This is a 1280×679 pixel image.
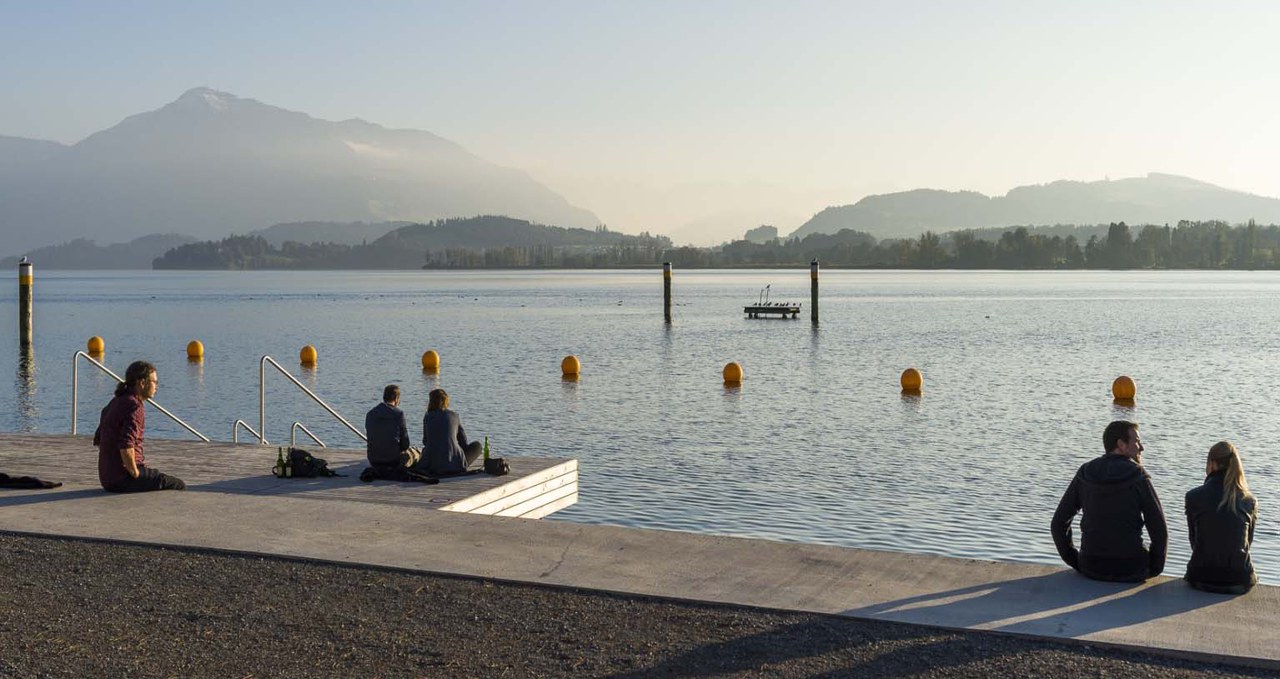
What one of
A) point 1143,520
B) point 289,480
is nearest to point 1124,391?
point 289,480

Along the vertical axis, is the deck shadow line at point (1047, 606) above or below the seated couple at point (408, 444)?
below

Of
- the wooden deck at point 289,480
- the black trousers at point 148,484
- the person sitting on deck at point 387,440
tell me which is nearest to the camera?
the black trousers at point 148,484


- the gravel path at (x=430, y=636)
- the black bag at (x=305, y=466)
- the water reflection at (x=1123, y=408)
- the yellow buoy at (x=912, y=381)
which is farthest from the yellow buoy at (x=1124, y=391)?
the gravel path at (x=430, y=636)

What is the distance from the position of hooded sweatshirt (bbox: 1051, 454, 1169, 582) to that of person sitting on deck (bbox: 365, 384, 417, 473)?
758 centimetres

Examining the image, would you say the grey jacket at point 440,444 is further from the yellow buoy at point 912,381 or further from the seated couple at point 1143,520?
the yellow buoy at point 912,381

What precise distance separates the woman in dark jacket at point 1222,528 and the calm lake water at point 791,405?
6025 mm

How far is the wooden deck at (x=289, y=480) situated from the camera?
543 inches

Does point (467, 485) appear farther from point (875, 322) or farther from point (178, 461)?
point (875, 322)

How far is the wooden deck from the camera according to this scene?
45.3 feet

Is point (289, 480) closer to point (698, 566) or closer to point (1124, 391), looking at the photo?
point (698, 566)

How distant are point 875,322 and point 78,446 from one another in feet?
259

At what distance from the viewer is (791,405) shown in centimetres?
3656

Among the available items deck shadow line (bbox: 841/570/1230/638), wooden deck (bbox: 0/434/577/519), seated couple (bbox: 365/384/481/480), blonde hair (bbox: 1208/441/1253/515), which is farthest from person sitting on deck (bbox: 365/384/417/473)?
blonde hair (bbox: 1208/441/1253/515)

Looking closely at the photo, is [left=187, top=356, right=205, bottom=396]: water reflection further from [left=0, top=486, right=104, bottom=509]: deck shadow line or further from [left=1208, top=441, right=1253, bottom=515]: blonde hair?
[left=1208, top=441, right=1253, bottom=515]: blonde hair
